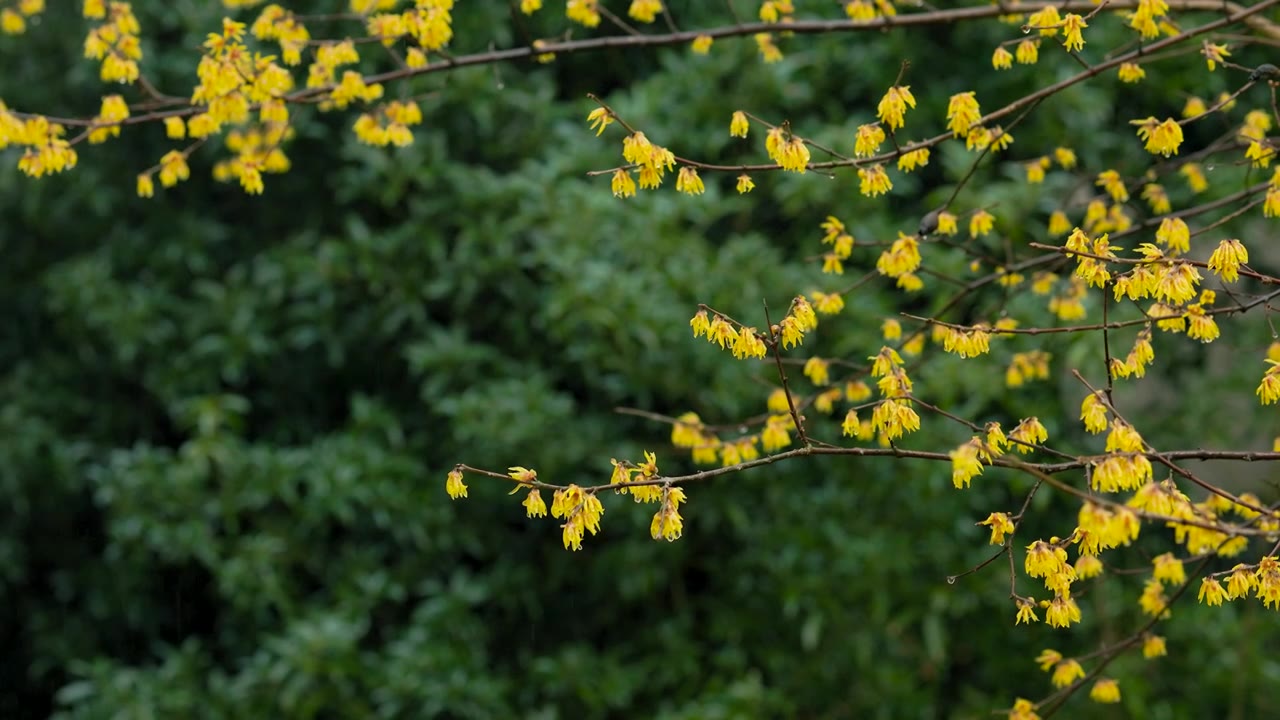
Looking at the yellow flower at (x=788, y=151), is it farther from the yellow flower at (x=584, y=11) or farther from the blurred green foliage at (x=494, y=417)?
the blurred green foliage at (x=494, y=417)

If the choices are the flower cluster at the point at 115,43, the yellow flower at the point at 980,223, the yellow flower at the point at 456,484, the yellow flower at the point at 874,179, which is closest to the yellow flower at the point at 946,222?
the yellow flower at the point at 980,223

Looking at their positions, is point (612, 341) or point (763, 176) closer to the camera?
point (612, 341)

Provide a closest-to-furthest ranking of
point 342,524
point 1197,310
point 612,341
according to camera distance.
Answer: point 1197,310
point 612,341
point 342,524

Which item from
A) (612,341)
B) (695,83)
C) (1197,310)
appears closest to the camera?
(1197,310)

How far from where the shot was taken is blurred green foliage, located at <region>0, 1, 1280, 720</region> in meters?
3.61

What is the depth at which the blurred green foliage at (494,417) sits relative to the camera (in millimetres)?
3613

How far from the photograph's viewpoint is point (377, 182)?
13.0ft

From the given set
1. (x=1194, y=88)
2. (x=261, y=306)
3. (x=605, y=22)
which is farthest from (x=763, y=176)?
(x=261, y=306)

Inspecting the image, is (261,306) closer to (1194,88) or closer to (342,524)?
(342,524)

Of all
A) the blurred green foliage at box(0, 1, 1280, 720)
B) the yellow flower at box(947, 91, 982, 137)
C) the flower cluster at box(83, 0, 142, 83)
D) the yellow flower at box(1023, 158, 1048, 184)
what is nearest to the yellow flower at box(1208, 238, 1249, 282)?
the yellow flower at box(947, 91, 982, 137)

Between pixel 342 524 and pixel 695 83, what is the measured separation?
178 centimetres

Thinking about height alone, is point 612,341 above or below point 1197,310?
below

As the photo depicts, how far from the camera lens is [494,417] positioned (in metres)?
3.59

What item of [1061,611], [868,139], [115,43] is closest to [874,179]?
[868,139]
